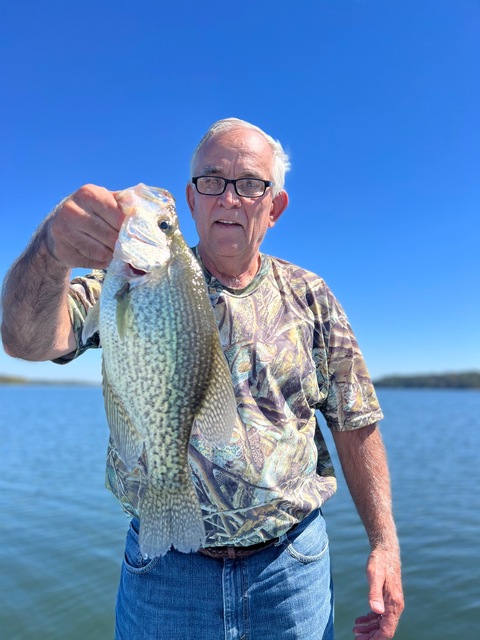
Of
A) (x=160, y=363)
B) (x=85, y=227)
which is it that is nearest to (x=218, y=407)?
(x=160, y=363)

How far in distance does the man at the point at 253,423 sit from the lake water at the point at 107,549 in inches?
152

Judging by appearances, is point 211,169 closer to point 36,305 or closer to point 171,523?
point 36,305

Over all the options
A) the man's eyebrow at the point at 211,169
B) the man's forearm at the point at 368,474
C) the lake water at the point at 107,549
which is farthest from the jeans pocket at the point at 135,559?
the lake water at the point at 107,549

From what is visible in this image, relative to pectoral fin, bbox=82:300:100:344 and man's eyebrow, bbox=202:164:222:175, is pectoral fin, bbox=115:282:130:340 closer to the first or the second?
pectoral fin, bbox=82:300:100:344

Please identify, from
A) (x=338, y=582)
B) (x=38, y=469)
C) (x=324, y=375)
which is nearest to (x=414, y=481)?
(x=338, y=582)

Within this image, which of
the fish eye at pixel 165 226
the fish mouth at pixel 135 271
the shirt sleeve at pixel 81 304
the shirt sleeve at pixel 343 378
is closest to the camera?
the fish mouth at pixel 135 271

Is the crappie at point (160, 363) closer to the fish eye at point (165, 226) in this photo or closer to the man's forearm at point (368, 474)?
the fish eye at point (165, 226)

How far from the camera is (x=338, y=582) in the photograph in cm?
725

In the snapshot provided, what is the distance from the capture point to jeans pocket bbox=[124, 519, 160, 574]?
8.68 ft

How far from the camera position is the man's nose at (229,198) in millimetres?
2932

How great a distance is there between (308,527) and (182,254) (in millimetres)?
1785

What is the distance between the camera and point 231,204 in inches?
115

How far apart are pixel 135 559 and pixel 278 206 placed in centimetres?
232

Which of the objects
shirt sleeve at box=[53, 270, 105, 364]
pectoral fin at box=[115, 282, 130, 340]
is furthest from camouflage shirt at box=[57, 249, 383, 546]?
pectoral fin at box=[115, 282, 130, 340]
